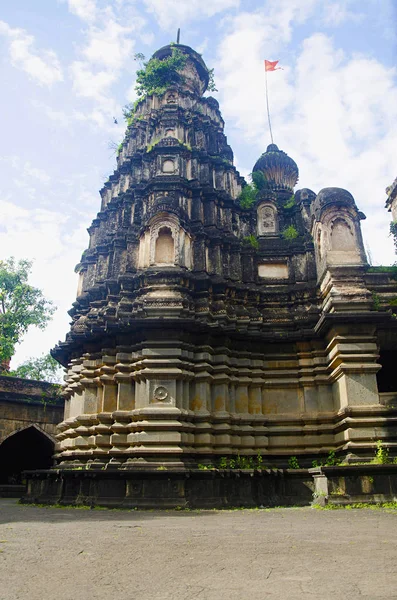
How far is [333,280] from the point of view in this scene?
16.8 metres

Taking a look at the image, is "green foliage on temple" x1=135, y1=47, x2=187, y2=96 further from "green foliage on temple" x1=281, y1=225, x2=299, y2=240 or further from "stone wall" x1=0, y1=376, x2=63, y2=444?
"stone wall" x1=0, y1=376, x2=63, y2=444

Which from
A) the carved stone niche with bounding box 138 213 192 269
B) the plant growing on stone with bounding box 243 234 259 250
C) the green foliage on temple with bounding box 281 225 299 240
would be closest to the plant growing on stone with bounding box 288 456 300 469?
the carved stone niche with bounding box 138 213 192 269

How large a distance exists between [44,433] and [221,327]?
12.9m

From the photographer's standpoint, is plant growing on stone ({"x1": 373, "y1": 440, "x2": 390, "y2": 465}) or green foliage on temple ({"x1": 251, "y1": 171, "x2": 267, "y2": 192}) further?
green foliage on temple ({"x1": 251, "y1": 171, "x2": 267, "y2": 192})

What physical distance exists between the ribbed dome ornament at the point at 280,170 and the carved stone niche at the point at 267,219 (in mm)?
5229

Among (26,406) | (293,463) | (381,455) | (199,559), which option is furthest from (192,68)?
(199,559)

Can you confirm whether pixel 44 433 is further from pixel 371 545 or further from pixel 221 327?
pixel 371 545

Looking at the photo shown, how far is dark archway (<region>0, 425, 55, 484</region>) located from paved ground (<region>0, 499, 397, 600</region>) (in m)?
17.4

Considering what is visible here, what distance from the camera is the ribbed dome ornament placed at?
26.8 meters

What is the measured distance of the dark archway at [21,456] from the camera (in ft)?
86.8

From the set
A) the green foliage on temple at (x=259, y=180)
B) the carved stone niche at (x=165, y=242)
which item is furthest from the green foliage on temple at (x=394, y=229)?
the carved stone niche at (x=165, y=242)

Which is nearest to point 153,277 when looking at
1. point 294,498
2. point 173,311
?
point 173,311

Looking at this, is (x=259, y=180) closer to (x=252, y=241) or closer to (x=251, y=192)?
(x=251, y=192)

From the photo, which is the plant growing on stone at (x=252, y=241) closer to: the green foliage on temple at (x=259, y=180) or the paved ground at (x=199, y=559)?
the green foliage on temple at (x=259, y=180)
